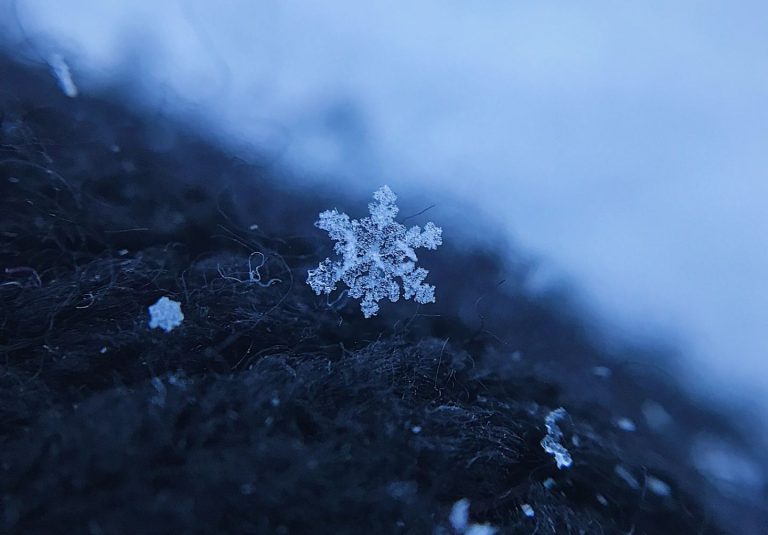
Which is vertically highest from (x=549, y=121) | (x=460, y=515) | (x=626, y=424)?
(x=549, y=121)

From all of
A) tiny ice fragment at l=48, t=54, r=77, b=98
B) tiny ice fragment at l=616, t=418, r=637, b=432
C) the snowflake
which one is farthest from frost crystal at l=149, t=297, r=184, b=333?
tiny ice fragment at l=616, t=418, r=637, b=432

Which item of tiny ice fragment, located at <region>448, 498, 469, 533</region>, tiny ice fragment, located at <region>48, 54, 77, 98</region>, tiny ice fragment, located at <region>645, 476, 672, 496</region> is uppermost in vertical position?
tiny ice fragment, located at <region>48, 54, 77, 98</region>

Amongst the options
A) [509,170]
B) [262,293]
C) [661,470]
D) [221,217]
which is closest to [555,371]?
[661,470]

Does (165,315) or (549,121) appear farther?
(549,121)

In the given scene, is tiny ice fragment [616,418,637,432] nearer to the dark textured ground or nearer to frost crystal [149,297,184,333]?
the dark textured ground

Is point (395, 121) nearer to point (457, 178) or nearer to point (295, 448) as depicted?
point (457, 178)

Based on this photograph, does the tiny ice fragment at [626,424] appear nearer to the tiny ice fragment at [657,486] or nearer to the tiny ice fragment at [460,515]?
the tiny ice fragment at [657,486]

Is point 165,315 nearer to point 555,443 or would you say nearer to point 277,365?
→ point 277,365

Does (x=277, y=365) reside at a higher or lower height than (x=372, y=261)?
lower

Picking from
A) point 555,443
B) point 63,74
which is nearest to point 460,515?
point 555,443
